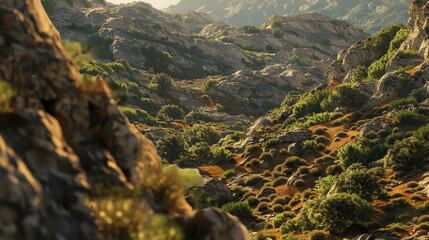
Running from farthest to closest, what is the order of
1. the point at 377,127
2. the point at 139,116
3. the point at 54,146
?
the point at 139,116
the point at 377,127
the point at 54,146

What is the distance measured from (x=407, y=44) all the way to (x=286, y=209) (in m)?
50.7

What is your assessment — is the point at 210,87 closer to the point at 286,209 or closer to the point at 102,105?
the point at 286,209

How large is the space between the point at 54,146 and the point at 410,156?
3645 centimetres

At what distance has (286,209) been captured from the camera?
37.4 metres

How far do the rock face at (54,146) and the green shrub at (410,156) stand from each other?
3345cm

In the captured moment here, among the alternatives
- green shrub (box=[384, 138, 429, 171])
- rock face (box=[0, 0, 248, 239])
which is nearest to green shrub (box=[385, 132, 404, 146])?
green shrub (box=[384, 138, 429, 171])

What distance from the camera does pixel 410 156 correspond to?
36.5 metres

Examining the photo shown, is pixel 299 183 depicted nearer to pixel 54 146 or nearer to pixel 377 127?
pixel 377 127

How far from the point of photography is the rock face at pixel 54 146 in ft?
18.5

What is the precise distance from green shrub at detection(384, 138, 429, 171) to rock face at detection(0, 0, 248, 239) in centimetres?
3345

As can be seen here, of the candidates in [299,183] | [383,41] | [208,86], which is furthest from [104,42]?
[299,183]

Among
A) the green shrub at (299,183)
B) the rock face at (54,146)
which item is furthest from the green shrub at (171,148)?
the rock face at (54,146)

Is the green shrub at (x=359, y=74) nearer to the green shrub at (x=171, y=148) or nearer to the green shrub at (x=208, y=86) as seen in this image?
the green shrub at (x=171, y=148)

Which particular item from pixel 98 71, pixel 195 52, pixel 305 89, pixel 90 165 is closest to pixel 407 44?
pixel 305 89
